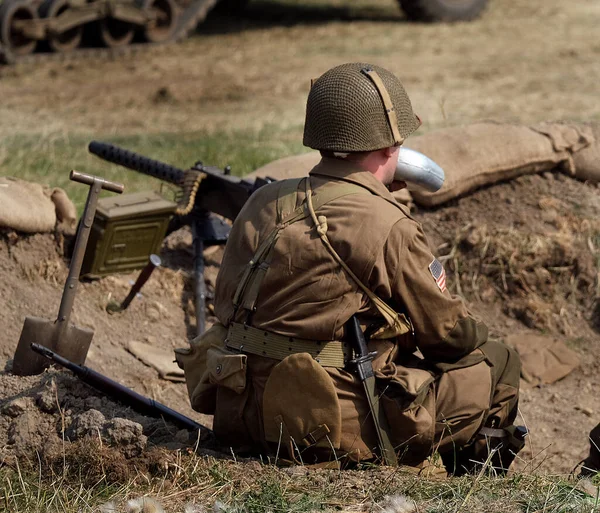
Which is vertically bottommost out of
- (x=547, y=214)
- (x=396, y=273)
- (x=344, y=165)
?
(x=547, y=214)

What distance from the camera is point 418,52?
11.8 m

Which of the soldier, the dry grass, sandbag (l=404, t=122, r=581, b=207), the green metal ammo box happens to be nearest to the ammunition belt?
the soldier

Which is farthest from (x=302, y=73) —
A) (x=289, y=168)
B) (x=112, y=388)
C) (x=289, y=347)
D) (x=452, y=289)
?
(x=289, y=347)

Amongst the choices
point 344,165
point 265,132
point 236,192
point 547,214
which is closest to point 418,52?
point 265,132

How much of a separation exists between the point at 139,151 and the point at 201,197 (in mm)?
2510

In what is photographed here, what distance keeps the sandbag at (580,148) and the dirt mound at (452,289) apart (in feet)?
0.26

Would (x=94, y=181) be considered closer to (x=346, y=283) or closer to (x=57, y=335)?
(x=57, y=335)

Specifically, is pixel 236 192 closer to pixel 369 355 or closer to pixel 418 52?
pixel 369 355

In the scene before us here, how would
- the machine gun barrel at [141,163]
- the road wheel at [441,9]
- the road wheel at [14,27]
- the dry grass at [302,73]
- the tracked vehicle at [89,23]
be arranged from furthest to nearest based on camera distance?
the road wheel at [441,9] → the tracked vehicle at [89,23] → the road wheel at [14,27] → the dry grass at [302,73] → the machine gun barrel at [141,163]

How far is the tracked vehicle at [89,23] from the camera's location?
35.1 ft

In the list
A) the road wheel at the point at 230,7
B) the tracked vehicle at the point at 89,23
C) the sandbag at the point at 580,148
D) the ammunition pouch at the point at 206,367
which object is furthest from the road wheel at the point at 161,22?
the ammunition pouch at the point at 206,367

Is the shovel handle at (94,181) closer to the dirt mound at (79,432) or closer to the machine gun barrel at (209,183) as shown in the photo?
the dirt mound at (79,432)

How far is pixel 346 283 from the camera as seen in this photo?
314 cm

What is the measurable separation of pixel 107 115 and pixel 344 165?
20.8ft
